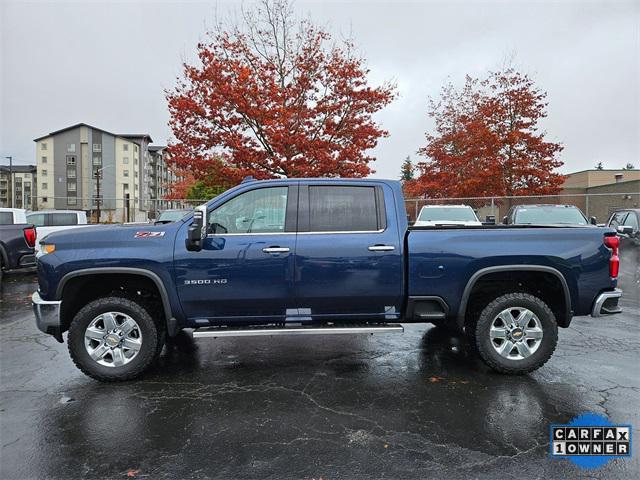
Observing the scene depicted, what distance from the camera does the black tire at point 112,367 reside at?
4273mm

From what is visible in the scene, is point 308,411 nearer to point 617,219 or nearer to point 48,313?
point 48,313

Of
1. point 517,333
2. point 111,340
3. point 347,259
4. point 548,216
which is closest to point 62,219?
point 111,340

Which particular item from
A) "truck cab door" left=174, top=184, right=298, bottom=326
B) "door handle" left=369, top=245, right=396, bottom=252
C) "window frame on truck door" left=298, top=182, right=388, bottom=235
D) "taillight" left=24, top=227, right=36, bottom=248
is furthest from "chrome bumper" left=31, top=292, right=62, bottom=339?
"taillight" left=24, top=227, right=36, bottom=248

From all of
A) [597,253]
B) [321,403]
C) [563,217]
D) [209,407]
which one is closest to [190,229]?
[209,407]

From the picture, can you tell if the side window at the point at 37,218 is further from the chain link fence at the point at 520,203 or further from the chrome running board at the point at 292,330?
the chain link fence at the point at 520,203

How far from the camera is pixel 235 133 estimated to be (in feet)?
51.2

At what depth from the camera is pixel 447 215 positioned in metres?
12.5

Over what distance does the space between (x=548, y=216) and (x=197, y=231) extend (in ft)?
33.1

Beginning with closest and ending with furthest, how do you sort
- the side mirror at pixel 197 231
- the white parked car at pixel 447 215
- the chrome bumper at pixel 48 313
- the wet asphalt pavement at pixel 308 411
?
the wet asphalt pavement at pixel 308 411 → the side mirror at pixel 197 231 → the chrome bumper at pixel 48 313 → the white parked car at pixel 447 215

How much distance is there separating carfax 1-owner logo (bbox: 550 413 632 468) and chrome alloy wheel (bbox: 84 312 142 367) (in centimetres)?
379

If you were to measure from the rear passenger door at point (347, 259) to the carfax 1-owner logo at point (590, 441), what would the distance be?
5.82 feet

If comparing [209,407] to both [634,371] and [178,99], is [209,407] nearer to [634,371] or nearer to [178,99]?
[634,371]

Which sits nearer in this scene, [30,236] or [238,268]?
[238,268]

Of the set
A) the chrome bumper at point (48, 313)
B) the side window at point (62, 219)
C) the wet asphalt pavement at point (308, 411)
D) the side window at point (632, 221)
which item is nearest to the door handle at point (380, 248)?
the wet asphalt pavement at point (308, 411)
